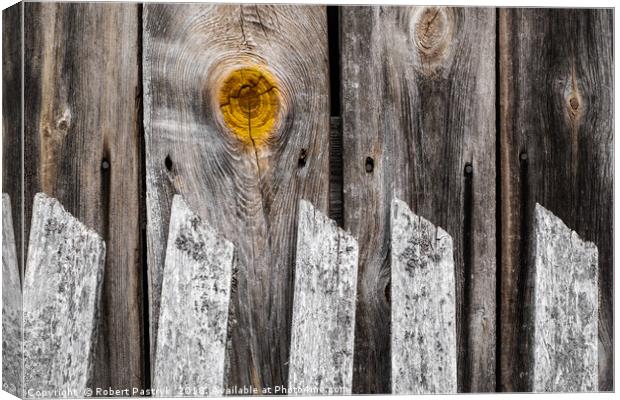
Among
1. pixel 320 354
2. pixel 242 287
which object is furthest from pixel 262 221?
pixel 320 354

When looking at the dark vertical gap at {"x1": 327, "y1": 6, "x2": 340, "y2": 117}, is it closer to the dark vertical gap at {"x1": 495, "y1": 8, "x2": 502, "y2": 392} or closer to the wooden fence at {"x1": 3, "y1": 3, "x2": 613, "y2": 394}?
the wooden fence at {"x1": 3, "y1": 3, "x2": 613, "y2": 394}

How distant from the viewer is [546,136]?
3.00 metres

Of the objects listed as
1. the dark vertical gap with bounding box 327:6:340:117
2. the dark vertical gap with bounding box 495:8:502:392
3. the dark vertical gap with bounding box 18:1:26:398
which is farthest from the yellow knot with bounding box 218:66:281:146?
the dark vertical gap with bounding box 495:8:502:392

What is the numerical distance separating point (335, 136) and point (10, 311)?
1.09 m

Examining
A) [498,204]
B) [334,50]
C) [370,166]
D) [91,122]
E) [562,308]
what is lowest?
[562,308]

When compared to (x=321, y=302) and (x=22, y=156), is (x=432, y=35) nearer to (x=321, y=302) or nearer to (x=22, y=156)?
(x=321, y=302)

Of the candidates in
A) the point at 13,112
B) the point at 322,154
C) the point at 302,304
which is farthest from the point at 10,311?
the point at 322,154

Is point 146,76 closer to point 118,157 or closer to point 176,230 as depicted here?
point 118,157

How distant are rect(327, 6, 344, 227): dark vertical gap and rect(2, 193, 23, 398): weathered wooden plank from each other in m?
0.94

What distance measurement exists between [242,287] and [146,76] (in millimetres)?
669

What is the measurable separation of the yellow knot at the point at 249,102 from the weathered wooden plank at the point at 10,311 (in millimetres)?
712

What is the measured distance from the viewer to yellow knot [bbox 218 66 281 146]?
2.89m

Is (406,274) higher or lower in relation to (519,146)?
lower

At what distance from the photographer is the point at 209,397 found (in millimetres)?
2924
